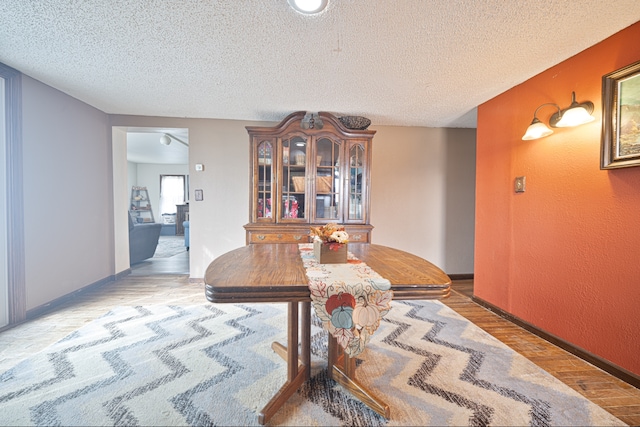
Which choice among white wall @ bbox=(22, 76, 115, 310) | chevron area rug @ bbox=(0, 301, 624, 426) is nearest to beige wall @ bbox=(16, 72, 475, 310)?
white wall @ bbox=(22, 76, 115, 310)

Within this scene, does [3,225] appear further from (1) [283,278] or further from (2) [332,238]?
(2) [332,238]

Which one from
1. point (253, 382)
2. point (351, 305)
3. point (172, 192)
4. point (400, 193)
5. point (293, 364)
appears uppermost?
point (172, 192)

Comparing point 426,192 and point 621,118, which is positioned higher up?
point 621,118

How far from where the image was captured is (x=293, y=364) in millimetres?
1390

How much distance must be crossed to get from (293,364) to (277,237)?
5.38ft

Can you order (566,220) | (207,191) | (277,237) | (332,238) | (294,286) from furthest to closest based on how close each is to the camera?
(207,191), (277,237), (566,220), (332,238), (294,286)

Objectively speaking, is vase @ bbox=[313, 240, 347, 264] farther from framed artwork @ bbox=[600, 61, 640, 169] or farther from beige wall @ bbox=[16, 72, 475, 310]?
beige wall @ bbox=[16, 72, 475, 310]

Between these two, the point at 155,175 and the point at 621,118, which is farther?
the point at 155,175

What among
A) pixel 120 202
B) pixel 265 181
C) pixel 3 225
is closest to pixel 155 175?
pixel 120 202

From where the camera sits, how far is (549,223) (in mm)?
2061

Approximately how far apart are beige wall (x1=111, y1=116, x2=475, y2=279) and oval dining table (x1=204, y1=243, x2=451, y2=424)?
1806mm

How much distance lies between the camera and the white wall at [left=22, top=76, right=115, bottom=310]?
2322mm

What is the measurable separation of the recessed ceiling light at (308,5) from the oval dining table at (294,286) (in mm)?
1363

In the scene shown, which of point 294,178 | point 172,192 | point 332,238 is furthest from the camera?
point 172,192
